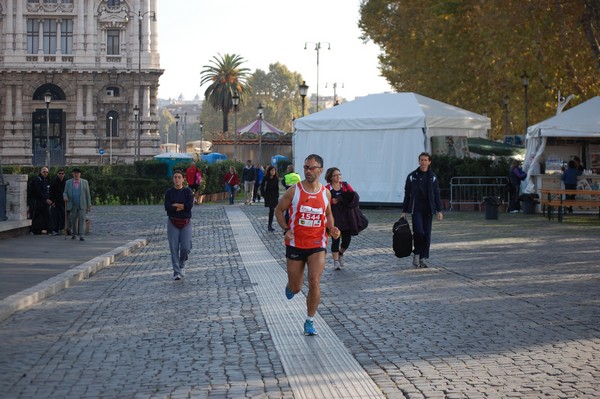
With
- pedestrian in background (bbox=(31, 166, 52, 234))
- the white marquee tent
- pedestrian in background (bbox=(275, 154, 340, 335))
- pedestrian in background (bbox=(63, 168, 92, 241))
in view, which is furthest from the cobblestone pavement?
the white marquee tent

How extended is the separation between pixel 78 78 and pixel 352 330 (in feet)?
281

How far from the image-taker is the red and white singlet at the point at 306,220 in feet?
34.1

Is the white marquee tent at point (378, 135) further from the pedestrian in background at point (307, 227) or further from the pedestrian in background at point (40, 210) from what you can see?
the pedestrian in background at point (307, 227)

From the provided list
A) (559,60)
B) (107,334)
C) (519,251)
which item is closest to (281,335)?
(107,334)

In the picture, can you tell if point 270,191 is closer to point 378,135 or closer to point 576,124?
point 378,135

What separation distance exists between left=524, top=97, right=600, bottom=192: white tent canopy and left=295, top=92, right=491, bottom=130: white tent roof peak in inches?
152

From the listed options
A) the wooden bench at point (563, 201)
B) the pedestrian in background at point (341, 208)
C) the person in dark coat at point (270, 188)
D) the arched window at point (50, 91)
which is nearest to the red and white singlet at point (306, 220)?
the pedestrian in background at point (341, 208)

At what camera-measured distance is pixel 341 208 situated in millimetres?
17125

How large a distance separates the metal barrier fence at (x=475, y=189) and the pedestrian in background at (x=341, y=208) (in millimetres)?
18415

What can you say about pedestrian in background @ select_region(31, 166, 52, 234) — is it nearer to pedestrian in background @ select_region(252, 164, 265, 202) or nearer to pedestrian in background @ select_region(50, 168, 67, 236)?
pedestrian in background @ select_region(50, 168, 67, 236)

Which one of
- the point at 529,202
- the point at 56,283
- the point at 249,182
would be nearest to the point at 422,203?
the point at 56,283

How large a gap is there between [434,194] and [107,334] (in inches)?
295

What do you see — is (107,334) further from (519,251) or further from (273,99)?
(273,99)

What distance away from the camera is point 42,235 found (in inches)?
1011
